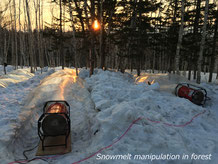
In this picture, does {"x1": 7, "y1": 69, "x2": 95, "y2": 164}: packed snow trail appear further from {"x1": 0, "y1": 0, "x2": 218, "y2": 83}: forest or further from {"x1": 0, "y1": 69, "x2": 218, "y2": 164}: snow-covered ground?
{"x1": 0, "y1": 0, "x2": 218, "y2": 83}: forest

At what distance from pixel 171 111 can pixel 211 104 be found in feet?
10.6

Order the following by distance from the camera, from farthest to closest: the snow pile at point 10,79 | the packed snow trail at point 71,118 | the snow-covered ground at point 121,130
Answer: the snow pile at point 10,79 < the packed snow trail at point 71,118 < the snow-covered ground at point 121,130

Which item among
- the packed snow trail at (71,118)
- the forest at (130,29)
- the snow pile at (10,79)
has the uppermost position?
the forest at (130,29)

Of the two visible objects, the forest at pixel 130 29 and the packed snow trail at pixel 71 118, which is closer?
the packed snow trail at pixel 71 118

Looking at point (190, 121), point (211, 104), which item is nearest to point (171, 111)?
point (190, 121)

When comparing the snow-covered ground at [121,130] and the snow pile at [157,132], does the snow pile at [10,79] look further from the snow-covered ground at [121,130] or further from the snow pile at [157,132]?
the snow pile at [157,132]

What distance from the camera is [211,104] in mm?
7520

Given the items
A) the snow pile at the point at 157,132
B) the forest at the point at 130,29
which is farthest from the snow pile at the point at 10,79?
the snow pile at the point at 157,132

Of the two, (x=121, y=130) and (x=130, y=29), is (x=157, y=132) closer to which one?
(x=121, y=130)

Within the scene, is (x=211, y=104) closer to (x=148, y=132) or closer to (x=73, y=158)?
(x=148, y=132)

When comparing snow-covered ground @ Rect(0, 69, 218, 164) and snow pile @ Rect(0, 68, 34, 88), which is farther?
snow pile @ Rect(0, 68, 34, 88)

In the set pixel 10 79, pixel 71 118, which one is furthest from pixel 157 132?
pixel 10 79

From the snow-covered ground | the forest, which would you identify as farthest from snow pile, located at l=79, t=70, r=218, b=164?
the forest

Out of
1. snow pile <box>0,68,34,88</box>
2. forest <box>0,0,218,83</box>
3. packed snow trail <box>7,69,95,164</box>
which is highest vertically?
forest <box>0,0,218,83</box>
